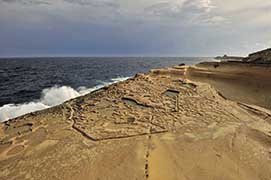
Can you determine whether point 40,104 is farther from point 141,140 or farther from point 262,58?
point 262,58

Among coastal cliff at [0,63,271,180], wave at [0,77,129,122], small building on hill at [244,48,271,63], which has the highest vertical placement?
small building on hill at [244,48,271,63]

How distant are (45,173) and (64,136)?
4.08ft

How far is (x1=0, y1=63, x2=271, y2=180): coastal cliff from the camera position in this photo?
3.21 meters

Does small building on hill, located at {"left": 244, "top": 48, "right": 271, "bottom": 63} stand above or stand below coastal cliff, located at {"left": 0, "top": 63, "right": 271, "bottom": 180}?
above

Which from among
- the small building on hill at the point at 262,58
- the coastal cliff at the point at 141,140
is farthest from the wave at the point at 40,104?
the small building on hill at the point at 262,58

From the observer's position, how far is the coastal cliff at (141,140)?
3211 mm

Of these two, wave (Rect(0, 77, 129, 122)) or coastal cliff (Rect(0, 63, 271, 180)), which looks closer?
coastal cliff (Rect(0, 63, 271, 180))

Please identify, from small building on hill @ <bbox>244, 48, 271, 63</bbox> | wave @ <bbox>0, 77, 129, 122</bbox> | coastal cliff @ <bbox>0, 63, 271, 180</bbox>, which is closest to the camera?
coastal cliff @ <bbox>0, 63, 271, 180</bbox>

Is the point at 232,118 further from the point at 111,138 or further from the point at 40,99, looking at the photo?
the point at 40,99

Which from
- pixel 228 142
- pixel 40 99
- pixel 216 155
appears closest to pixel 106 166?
pixel 216 155

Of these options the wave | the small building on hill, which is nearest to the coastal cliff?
the small building on hill

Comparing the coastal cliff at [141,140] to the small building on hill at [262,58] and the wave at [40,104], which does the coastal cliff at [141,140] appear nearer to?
the small building on hill at [262,58]

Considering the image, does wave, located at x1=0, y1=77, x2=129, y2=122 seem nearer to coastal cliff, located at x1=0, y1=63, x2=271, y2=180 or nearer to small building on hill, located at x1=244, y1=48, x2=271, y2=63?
coastal cliff, located at x1=0, y1=63, x2=271, y2=180

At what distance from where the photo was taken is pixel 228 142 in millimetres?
4055
